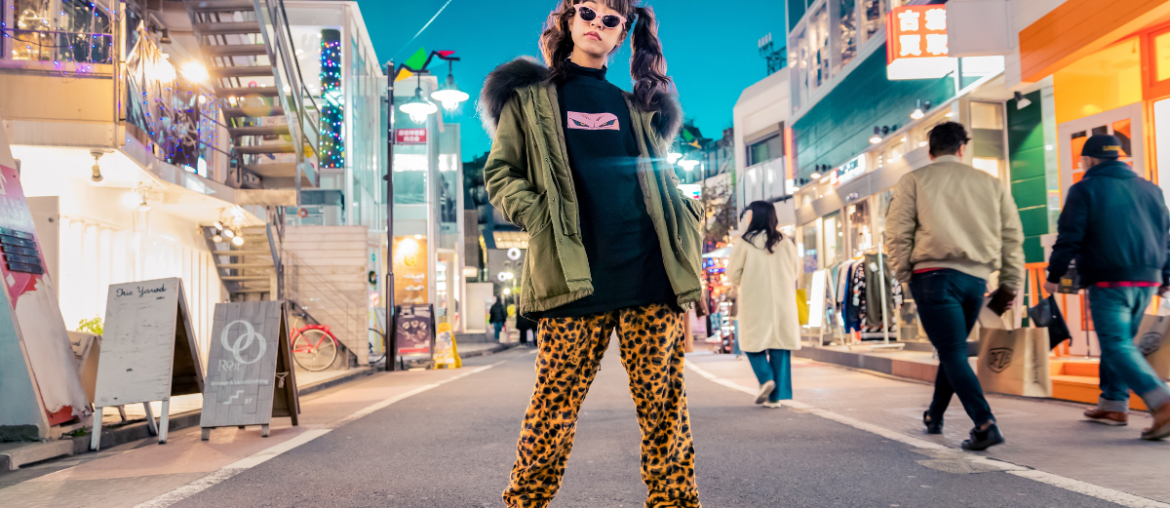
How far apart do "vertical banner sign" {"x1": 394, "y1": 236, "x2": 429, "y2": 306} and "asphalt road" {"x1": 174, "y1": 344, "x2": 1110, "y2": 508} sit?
29673 mm

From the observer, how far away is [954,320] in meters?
4.98

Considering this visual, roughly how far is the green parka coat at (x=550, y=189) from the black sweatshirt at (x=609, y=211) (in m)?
0.03

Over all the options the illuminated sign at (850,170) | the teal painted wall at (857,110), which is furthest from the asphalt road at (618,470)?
the illuminated sign at (850,170)

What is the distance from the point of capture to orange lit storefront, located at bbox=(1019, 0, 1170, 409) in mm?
8984

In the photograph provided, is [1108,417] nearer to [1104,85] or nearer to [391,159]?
[1104,85]

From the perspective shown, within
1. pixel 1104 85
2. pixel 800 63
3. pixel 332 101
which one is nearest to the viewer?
pixel 1104 85

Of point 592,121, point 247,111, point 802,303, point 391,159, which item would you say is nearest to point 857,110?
point 802,303

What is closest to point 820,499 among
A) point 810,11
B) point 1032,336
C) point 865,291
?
point 1032,336

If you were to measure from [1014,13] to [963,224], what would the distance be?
752 centimetres

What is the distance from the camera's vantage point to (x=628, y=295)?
2.61 metres

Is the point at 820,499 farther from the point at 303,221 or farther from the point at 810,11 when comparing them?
the point at 303,221

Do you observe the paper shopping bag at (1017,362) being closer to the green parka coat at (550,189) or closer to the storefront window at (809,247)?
the green parka coat at (550,189)

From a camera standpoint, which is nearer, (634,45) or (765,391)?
(634,45)

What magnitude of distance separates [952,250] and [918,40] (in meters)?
10.9
